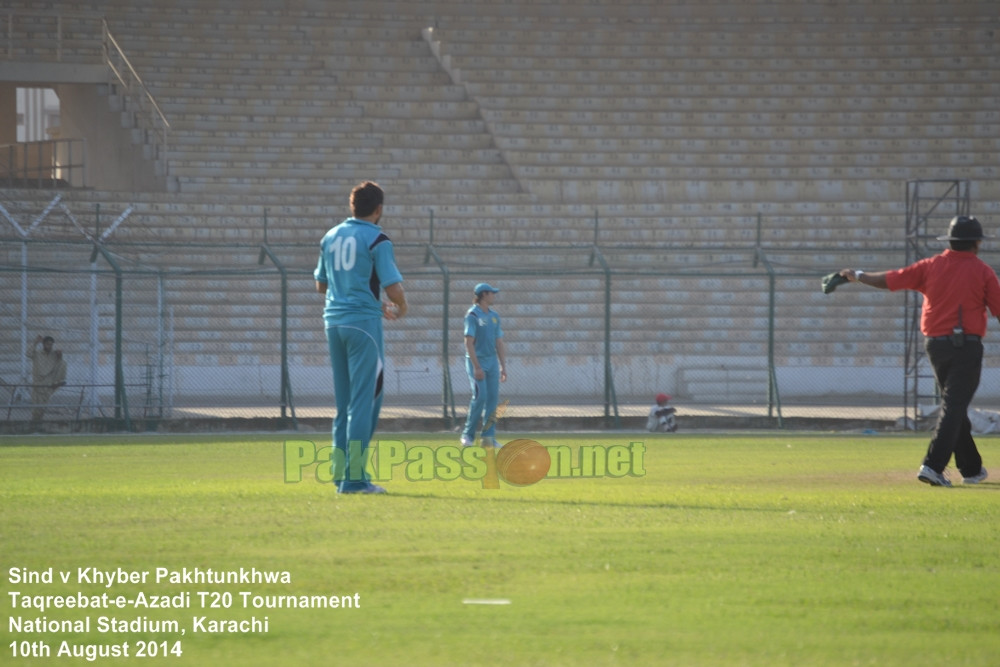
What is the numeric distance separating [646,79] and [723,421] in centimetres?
1340

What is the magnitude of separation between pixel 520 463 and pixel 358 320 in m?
1.85

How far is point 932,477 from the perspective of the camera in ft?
30.4

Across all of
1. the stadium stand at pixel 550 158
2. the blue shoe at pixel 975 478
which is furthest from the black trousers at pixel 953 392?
the stadium stand at pixel 550 158

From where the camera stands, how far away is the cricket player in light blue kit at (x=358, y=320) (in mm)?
7988

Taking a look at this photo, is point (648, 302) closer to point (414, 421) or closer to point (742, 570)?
point (414, 421)

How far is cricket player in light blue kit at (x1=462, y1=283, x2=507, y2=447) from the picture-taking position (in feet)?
47.2

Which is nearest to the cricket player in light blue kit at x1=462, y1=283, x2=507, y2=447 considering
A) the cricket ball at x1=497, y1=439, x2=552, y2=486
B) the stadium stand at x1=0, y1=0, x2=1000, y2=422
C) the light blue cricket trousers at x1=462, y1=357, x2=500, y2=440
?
the light blue cricket trousers at x1=462, y1=357, x2=500, y2=440

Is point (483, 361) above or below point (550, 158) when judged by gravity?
below

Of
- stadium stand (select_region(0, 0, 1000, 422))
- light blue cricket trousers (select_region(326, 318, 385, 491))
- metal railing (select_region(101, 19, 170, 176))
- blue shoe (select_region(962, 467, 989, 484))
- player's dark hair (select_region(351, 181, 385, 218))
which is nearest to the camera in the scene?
light blue cricket trousers (select_region(326, 318, 385, 491))

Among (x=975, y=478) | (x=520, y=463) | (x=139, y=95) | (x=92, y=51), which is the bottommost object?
(x=975, y=478)

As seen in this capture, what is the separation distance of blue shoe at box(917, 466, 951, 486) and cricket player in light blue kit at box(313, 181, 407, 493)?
3927 millimetres

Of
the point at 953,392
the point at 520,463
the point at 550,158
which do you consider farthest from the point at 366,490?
the point at 550,158

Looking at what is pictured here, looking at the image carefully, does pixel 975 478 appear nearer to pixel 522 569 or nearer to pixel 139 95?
pixel 522 569

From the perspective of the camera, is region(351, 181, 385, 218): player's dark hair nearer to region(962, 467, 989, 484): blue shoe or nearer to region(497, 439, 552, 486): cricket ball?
region(497, 439, 552, 486): cricket ball
